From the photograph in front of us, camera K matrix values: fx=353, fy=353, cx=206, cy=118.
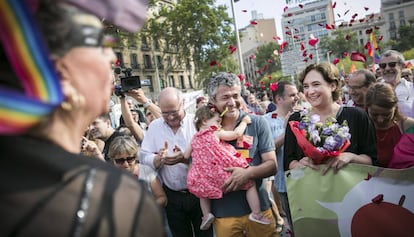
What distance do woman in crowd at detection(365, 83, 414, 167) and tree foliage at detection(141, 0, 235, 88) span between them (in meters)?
32.1

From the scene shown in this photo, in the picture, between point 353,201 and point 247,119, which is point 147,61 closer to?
point 247,119

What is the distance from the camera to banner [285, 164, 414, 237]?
7.31 ft

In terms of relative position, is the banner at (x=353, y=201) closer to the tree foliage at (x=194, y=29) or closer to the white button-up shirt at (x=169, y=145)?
the white button-up shirt at (x=169, y=145)

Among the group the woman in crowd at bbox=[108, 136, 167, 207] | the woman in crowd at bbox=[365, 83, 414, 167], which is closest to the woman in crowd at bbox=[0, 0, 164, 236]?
the woman in crowd at bbox=[108, 136, 167, 207]

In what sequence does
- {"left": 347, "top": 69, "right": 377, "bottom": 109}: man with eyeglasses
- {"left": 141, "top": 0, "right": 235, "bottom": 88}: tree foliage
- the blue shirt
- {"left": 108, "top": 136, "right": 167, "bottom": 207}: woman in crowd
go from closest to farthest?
the blue shirt, {"left": 108, "top": 136, "right": 167, "bottom": 207}: woman in crowd, {"left": 347, "top": 69, "right": 377, "bottom": 109}: man with eyeglasses, {"left": 141, "top": 0, "right": 235, "bottom": 88}: tree foliage

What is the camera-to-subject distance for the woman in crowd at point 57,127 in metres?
0.78

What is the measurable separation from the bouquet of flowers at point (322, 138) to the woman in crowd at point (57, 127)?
5.67 ft

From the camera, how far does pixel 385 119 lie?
316cm

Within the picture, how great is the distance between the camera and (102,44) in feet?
3.08

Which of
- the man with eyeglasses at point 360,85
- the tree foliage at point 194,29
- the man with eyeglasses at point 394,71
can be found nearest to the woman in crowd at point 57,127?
the man with eyeglasses at point 360,85

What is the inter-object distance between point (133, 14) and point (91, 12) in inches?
4.1

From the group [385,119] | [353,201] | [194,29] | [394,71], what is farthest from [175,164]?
[194,29]

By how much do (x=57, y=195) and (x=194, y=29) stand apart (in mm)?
35233

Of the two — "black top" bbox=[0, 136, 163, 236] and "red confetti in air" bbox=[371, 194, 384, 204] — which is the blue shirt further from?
"black top" bbox=[0, 136, 163, 236]
